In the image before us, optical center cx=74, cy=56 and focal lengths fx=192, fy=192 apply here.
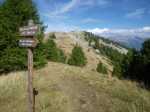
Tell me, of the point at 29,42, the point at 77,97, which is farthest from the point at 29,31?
the point at 77,97

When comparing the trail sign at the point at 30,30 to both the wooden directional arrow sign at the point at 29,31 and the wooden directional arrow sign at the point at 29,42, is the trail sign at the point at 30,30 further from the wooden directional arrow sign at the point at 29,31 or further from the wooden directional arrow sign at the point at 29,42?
the wooden directional arrow sign at the point at 29,42

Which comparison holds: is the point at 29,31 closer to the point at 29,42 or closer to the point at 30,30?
the point at 30,30

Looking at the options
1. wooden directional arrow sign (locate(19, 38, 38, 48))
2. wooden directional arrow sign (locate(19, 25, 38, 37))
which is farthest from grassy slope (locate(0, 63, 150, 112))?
wooden directional arrow sign (locate(19, 25, 38, 37))

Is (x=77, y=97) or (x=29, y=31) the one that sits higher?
(x=29, y=31)

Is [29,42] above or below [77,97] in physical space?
above

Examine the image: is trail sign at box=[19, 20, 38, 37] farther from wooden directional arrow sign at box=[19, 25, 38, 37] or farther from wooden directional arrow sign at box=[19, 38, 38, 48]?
wooden directional arrow sign at box=[19, 38, 38, 48]

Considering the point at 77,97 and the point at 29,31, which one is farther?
the point at 77,97

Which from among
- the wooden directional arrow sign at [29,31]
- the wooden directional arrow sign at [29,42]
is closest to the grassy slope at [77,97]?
the wooden directional arrow sign at [29,42]

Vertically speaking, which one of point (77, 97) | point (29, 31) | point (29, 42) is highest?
point (29, 31)

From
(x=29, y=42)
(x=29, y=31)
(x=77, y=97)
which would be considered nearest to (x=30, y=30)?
(x=29, y=31)

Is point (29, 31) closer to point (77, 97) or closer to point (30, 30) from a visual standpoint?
point (30, 30)

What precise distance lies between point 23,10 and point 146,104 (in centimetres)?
1339

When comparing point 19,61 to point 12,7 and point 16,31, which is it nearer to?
point 16,31

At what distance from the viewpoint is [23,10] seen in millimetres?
17578
